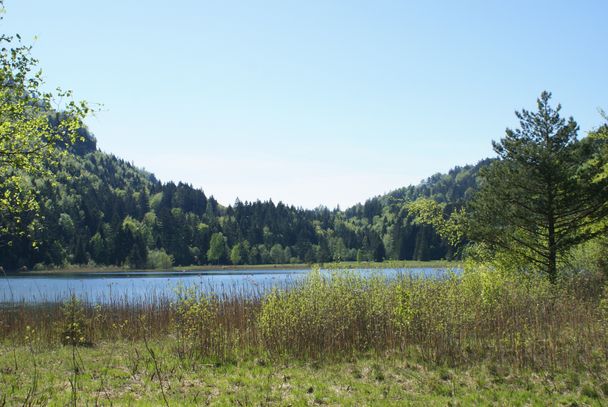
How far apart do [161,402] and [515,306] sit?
1030cm

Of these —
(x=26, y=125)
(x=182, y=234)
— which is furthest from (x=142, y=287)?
(x=182, y=234)

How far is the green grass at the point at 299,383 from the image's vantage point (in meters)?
9.41

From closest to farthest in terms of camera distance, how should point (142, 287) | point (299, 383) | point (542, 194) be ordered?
point (299, 383)
point (542, 194)
point (142, 287)

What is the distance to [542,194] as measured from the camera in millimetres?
19812

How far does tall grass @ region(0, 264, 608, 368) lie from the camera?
12.2 metres

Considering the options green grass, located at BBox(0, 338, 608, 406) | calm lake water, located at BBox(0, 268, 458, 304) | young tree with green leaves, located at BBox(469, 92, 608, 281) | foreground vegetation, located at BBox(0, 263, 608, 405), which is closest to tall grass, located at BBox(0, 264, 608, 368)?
foreground vegetation, located at BBox(0, 263, 608, 405)

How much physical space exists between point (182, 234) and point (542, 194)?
127 meters

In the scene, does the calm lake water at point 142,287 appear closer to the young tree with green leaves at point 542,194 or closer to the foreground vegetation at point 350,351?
the foreground vegetation at point 350,351

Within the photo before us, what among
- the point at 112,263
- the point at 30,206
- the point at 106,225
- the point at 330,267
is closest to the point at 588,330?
the point at 330,267

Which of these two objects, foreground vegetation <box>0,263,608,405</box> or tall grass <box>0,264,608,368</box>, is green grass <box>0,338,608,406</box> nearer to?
foreground vegetation <box>0,263,608,405</box>

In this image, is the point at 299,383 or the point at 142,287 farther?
the point at 142,287

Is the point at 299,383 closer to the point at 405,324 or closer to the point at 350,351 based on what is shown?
the point at 350,351

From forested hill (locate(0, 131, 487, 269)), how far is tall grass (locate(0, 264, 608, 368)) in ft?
281

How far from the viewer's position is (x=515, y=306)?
1441 cm
